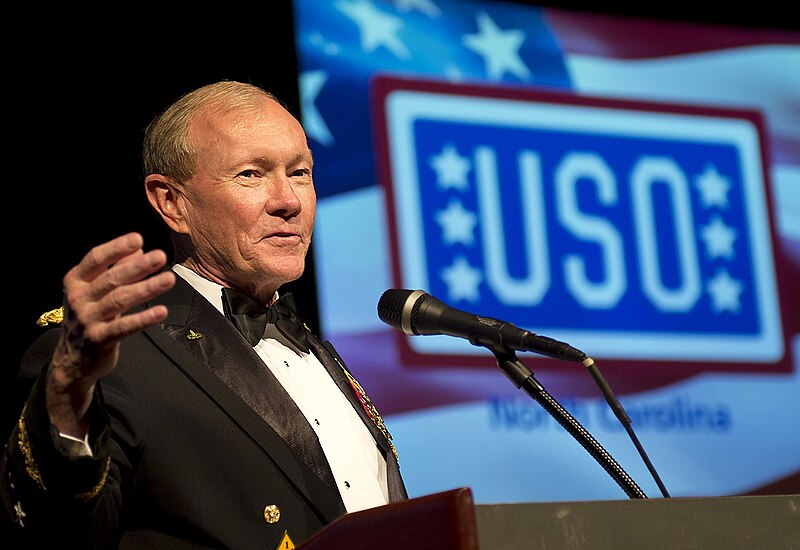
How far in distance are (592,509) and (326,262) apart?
2234 millimetres

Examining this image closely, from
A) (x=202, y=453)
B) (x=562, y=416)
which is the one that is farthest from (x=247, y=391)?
(x=562, y=416)

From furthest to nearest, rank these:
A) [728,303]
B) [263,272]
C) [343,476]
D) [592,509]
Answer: [728,303], [263,272], [343,476], [592,509]

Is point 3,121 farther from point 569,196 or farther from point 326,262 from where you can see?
point 569,196

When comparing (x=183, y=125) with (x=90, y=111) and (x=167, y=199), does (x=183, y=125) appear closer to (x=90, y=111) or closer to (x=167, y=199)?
(x=167, y=199)

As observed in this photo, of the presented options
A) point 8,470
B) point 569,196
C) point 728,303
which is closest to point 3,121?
point 569,196

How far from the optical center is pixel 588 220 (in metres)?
3.88

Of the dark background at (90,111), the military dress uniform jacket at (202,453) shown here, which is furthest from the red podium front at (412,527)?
the dark background at (90,111)

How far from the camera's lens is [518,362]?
2.00 meters

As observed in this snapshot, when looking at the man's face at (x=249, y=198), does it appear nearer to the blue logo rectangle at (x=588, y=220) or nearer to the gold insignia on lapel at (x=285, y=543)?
the gold insignia on lapel at (x=285, y=543)

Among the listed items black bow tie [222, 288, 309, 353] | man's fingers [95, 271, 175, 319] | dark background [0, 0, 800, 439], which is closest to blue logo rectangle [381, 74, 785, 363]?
dark background [0, 0, 800, 439]

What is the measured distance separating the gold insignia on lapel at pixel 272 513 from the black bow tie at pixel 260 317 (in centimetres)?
42

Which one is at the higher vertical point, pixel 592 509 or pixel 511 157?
pixel 511 157

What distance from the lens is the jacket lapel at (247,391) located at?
1979 millimetres

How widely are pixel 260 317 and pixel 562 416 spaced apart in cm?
65
